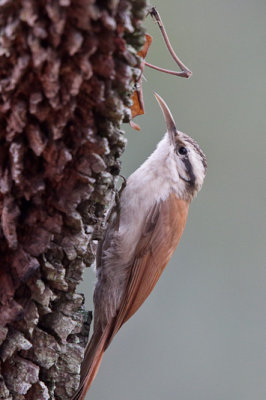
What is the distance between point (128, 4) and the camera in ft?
4.48

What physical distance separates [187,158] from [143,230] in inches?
19.4

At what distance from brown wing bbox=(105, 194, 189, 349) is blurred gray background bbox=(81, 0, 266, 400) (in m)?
0.98

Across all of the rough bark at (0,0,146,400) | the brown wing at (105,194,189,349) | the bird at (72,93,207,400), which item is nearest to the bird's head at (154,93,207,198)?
the bird at (72,93,207,400)

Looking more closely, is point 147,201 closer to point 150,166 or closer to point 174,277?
point 150,166

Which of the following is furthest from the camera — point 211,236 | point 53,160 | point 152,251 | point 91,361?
point 211,236

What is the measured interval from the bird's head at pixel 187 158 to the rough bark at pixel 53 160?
1.40 metres

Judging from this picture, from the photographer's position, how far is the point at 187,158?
319cm

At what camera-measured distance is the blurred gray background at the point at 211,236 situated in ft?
13.7

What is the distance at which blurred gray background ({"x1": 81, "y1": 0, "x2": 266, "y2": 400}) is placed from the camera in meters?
4.16

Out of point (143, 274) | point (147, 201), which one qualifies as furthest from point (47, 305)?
point (147, 201)

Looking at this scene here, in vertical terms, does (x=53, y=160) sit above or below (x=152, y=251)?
below

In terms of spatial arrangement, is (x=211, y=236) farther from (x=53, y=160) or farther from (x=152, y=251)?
(x=53, y=160)

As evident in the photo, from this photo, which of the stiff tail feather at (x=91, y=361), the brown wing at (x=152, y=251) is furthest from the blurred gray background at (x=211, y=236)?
the stiff tail feather at (x=91, y=361)

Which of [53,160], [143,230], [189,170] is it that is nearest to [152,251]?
[143,230]
